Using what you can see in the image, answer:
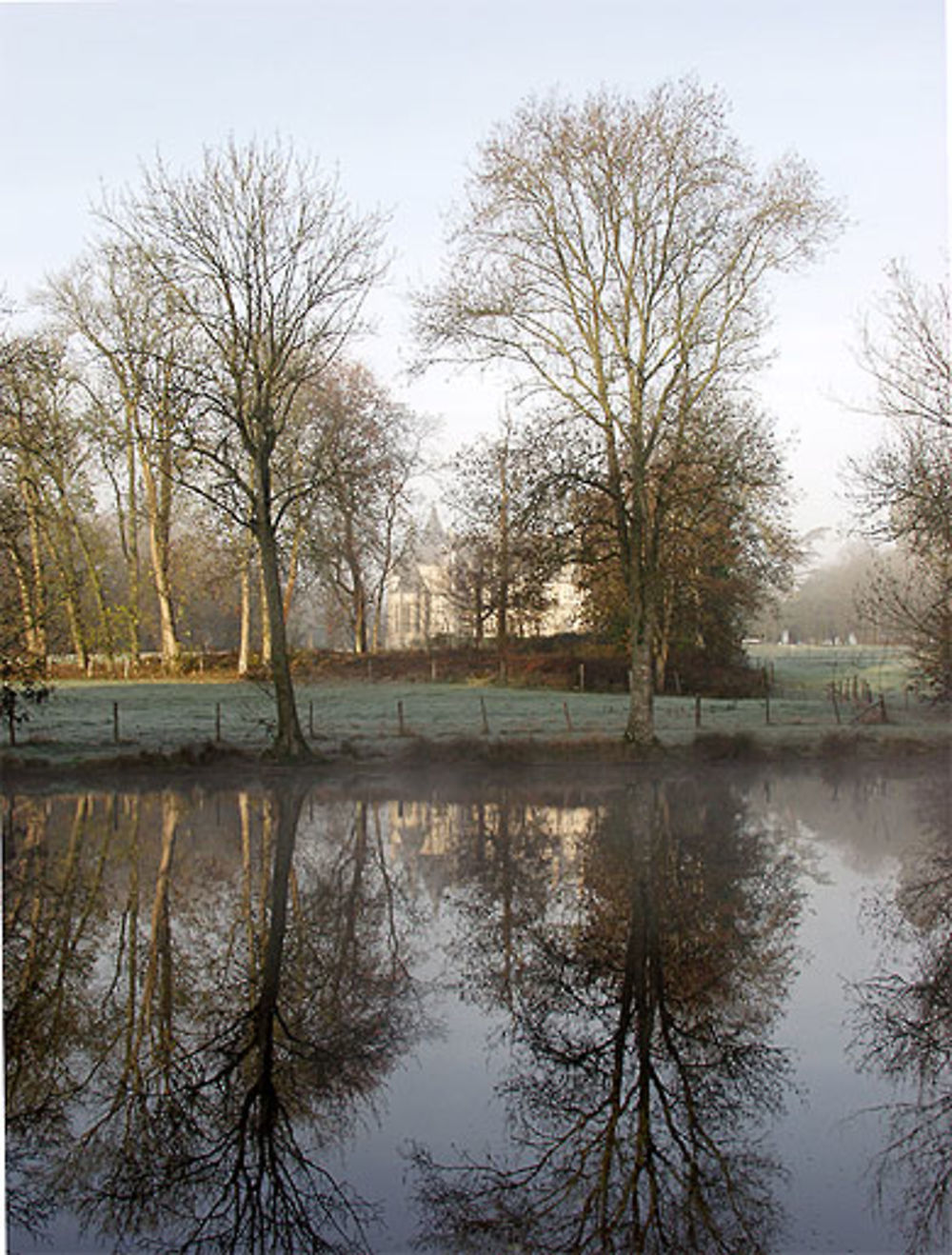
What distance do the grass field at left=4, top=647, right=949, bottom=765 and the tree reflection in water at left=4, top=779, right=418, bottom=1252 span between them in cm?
798

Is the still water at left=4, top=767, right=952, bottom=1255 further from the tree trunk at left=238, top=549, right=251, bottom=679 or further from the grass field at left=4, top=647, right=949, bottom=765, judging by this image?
the tree trunk at left=238, top=549, right=251, bottom=679

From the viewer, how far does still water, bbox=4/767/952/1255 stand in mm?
3938

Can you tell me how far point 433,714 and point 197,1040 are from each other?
49.6ft

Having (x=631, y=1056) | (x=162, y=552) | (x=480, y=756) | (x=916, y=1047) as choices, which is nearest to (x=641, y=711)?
(x=480, y=756)

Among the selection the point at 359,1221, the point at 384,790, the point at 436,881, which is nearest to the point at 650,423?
the point at 384,790

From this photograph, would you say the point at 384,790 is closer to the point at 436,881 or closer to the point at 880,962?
the point at 436,881

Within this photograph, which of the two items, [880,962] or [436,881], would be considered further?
[436,881]

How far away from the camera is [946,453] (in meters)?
14.7

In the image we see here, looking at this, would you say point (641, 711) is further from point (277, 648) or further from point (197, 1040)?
point (197, 1040)

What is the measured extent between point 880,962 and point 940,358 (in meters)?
10.6

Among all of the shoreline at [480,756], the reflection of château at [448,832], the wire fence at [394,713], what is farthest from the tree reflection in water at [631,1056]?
the wire fence at [394,713]

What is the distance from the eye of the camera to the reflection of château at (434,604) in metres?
24.8

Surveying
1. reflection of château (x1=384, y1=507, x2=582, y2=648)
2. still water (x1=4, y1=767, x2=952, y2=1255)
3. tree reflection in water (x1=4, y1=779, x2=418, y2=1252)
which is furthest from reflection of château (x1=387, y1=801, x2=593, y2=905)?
reflection of château (x1=384, y1=507, x2=582, y2=648)

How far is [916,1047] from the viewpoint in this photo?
547 centimetres
